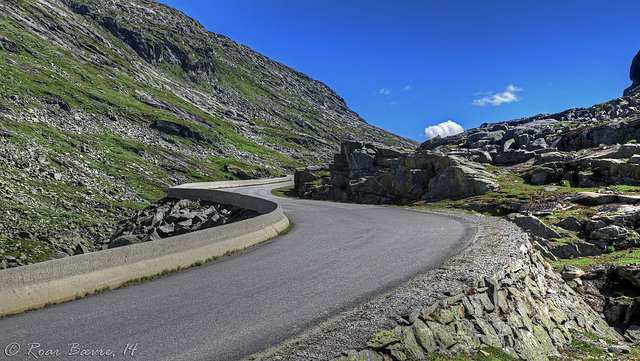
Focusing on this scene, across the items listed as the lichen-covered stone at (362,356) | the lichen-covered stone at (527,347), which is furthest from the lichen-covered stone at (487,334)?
the lichen-covered stone at (362,356)

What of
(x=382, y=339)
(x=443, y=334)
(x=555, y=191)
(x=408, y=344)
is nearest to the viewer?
(x=382, y=339)

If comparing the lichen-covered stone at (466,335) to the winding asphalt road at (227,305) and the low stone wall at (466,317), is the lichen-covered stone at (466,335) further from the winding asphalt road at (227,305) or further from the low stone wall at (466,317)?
the winding asphalt road at (227,305)

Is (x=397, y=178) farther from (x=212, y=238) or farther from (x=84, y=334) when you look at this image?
(x=84, y=334)

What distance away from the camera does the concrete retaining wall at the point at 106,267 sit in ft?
24.9

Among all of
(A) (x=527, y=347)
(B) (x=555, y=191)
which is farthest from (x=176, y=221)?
(B) (x=555, y=191)

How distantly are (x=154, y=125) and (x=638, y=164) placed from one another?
110203mm

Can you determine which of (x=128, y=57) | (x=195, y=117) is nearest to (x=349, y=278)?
(x=195, y=117)

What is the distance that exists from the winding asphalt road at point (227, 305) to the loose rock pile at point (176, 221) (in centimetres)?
1150

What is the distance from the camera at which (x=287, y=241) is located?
1534cm

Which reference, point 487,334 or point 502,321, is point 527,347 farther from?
point 487,334

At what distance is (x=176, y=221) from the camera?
83.4 feet

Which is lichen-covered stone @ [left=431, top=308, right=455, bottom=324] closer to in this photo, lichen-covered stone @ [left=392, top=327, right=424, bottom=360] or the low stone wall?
the low stone wall

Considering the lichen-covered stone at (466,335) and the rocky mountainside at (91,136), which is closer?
the lichen-covered stone at (466,335)

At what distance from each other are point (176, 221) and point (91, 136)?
6294 centimetres
